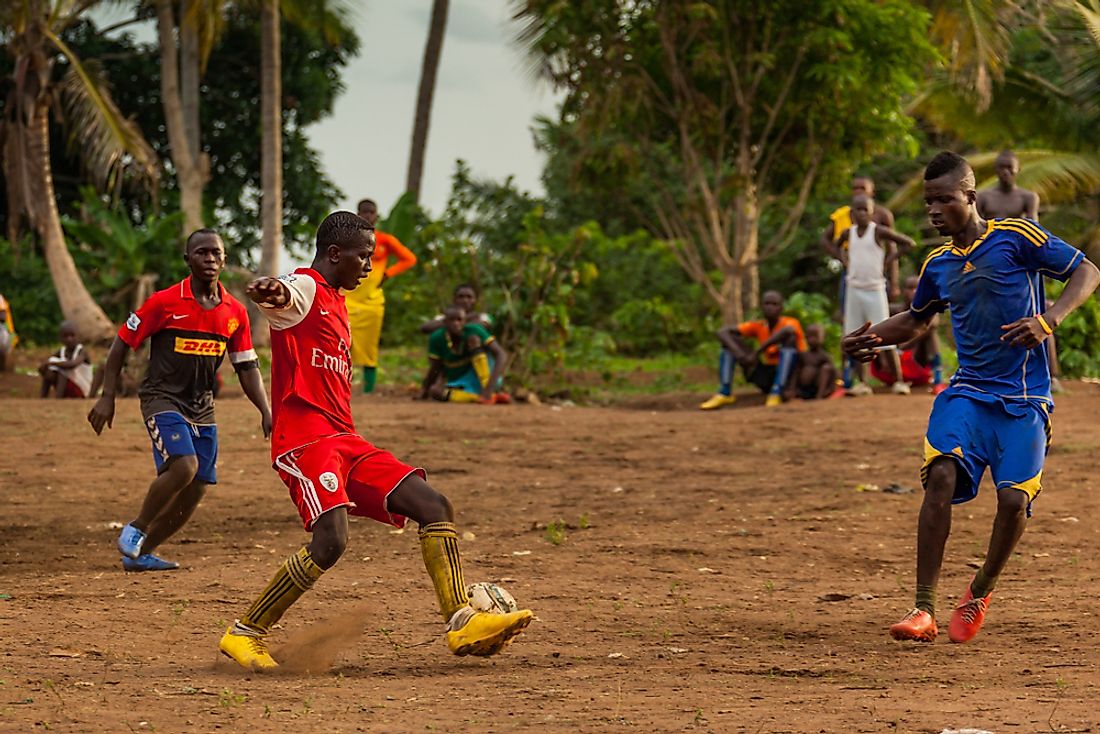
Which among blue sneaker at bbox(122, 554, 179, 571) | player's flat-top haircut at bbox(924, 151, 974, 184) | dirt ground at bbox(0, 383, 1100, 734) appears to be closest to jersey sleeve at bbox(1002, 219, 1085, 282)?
player's flat-top haircut at bbox(924, 151, 974, 184)

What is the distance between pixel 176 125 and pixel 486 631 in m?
18.2

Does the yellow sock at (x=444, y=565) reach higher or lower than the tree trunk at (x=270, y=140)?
lower

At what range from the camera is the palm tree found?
65.0 feet

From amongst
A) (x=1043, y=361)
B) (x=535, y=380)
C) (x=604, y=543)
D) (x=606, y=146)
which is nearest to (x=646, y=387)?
(x=535, y=380)

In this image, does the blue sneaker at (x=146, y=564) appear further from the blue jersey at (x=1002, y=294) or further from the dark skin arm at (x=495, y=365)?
the dark skin arm at (x=495, y=365)

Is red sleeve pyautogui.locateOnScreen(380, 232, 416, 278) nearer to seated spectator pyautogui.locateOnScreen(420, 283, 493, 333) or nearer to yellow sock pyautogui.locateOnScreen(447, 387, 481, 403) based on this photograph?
seated spectator pyautogui.locateOnScreen(420, 283, 493, 333)

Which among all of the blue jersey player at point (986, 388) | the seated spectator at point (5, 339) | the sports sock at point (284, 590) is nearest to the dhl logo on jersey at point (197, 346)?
the sports sock at point (284, 590)

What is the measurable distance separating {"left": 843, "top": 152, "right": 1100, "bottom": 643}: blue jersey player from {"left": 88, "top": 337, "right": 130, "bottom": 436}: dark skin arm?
3.61 m

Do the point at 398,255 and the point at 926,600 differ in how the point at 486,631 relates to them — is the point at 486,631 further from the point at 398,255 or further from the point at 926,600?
the point at 398,255

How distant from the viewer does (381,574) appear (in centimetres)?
747

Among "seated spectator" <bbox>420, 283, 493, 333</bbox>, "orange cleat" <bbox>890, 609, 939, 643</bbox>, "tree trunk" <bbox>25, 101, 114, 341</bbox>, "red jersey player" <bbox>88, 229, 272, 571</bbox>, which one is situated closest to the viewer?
"orange cleat" <bbox>890, 609, 939, 643</bbox>

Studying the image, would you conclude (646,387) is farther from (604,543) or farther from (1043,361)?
(1043,361)

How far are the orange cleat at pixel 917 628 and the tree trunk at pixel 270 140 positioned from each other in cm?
1631

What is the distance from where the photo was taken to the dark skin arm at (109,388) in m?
7.23
